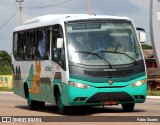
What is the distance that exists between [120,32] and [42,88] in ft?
12.2

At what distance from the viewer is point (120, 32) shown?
726 inches

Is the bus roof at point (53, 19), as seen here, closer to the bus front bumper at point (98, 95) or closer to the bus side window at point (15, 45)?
the bus side window at point (15, 45)

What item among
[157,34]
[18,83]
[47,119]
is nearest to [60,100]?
[47,119]

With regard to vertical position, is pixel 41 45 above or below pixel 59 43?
below

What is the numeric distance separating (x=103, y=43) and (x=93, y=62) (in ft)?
2.58

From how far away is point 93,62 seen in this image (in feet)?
57.6

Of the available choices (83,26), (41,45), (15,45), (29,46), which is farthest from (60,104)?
(15,45)

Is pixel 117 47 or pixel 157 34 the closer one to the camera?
pixel 117 47

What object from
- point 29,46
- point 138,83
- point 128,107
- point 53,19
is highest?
point 53,19

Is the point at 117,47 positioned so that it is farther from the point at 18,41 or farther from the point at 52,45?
the point at 18,41

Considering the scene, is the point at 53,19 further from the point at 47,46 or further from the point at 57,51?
the point at 57,51

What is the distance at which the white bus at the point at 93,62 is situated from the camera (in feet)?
57.1

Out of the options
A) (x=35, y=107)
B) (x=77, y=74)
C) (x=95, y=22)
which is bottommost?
(x=35, y=107)

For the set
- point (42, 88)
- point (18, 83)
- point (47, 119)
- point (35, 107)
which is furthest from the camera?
point (18, 83)
